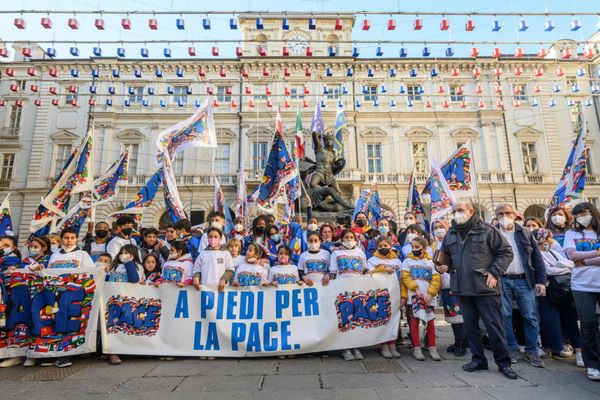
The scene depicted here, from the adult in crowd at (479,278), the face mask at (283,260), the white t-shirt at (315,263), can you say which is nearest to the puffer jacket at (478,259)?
the adult in crowd at (479,278)

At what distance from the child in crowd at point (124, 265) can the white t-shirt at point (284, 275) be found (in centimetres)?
177

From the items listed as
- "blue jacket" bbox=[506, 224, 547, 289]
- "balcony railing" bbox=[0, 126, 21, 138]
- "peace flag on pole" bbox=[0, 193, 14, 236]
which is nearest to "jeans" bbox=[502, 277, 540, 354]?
"blue jacket" bbox=[506, 224, 547, 289]

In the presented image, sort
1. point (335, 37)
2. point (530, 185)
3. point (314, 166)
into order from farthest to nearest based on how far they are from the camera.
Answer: point (335, 37) < point (530, 185) < point (314, 166)

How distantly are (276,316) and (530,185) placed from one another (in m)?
27.1

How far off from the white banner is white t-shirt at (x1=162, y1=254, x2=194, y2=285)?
194 mm

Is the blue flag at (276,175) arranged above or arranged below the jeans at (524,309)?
above

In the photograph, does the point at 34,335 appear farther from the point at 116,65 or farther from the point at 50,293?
the point at 116,65

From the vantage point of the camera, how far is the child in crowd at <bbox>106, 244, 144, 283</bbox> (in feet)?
14.9

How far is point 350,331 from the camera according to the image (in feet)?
14.4

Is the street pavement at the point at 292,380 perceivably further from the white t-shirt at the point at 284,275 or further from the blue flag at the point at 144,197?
the blue flag at the point at 144,197

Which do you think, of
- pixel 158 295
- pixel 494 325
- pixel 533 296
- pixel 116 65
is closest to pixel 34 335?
pixel 158 295

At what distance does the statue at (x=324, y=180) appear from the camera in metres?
10.4

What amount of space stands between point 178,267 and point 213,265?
483 mm

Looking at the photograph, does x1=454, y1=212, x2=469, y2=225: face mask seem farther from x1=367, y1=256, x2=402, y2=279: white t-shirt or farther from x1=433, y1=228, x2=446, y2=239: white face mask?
x1=433, y1=228, x2=446, y2=239: white face mask
